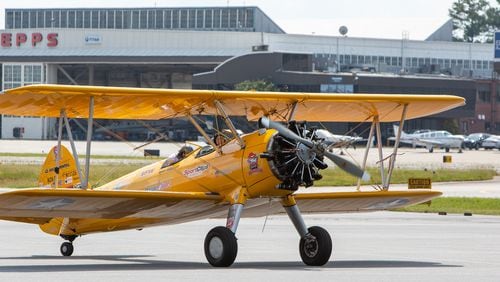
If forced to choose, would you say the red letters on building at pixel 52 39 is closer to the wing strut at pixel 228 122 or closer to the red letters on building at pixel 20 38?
the red letters on building at pixel 20 38

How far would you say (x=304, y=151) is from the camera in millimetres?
17047

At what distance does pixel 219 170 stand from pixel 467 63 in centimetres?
11446

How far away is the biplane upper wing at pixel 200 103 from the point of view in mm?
17438

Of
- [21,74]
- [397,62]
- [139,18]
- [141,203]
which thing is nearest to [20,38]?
[21,74]

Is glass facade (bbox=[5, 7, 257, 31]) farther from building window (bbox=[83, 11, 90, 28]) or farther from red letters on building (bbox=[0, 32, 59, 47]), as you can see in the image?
red letters on building (bbox=[0, 32, 59, 47])

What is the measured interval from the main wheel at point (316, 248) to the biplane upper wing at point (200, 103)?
2.27m

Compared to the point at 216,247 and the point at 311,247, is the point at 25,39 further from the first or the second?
the point at 216,247

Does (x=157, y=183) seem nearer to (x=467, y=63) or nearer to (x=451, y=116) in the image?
(x=451, y=116)

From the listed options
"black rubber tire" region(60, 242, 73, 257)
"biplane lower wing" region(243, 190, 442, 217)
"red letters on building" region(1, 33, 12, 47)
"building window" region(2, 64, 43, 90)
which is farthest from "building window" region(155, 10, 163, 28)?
"black rubber tire" region(60, 242, 73, 257)

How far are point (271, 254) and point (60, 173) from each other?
3858mm

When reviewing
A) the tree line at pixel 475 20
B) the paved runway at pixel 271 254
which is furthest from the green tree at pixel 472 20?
the paved runway at pixel 271 254

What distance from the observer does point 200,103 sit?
60.4 ft

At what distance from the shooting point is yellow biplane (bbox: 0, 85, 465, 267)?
674 inches

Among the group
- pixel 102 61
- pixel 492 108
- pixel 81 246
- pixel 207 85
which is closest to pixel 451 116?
pixel 492 108
